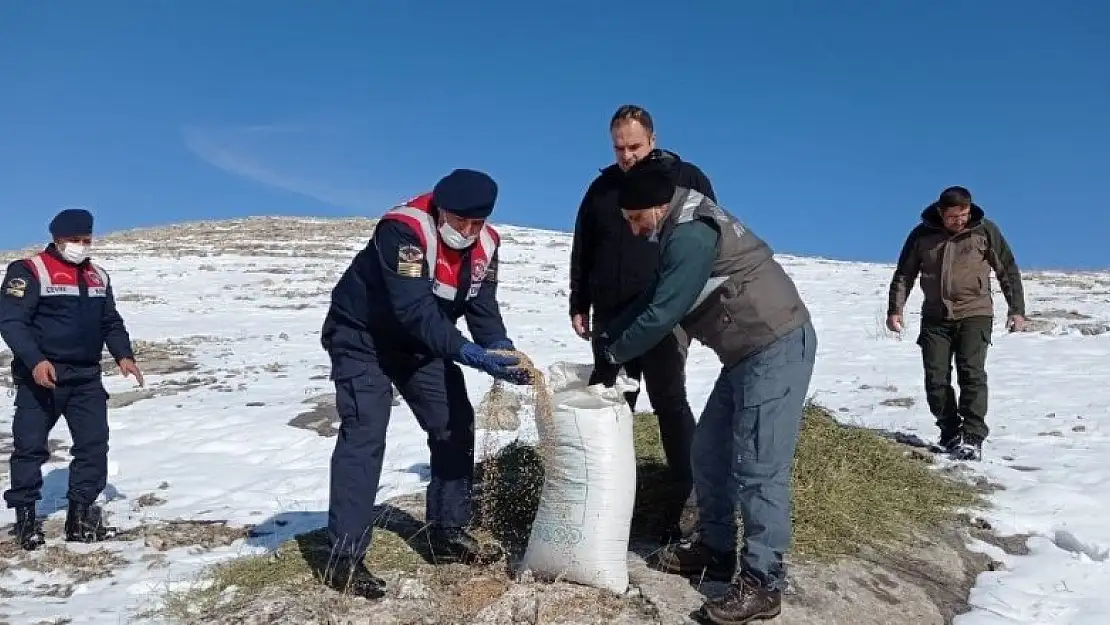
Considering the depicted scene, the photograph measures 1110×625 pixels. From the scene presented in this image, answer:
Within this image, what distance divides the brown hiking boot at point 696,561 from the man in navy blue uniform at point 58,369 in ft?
11.1

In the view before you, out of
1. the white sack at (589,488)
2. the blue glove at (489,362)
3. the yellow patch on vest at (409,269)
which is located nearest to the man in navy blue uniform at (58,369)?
the yellow patch on vest at (409,269)

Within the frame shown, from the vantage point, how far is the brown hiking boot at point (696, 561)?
3652 mm

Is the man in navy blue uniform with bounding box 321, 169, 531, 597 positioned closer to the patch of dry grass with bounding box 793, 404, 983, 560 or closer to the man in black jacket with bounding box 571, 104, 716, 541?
the man in black jacket with bounding box 571, 104, 716, 541

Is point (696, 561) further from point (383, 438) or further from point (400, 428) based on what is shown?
point (400, 428)

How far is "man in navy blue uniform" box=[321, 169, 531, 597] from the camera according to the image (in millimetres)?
3578

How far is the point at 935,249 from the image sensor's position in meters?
6.42

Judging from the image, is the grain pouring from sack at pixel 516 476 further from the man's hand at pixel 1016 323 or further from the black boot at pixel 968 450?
the man's hand at pixel 1016 323

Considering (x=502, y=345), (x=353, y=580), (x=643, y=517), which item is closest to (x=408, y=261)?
(x=502, y=345)

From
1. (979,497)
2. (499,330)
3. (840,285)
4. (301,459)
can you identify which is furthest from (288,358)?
(840,285)

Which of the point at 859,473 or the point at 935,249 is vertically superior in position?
the point at 935,249

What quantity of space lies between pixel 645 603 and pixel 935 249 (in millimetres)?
4212

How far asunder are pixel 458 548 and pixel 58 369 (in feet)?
9.08

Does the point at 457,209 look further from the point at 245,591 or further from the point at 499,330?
the point at 245,591

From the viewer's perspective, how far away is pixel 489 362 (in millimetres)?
3543
